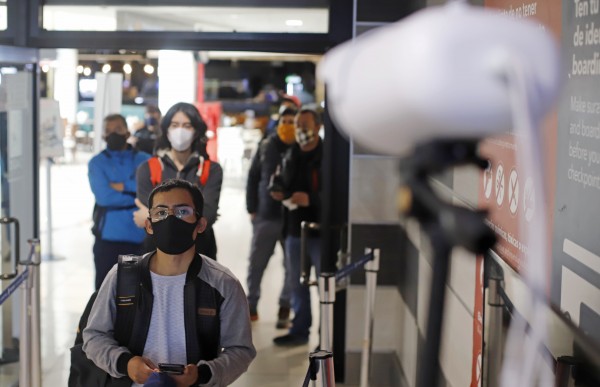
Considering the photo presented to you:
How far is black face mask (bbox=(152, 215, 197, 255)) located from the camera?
2957mm

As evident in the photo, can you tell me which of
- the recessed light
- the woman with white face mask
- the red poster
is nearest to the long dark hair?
the woman with white face mask

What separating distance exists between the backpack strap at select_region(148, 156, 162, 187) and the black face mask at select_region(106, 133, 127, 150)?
1.09 meters

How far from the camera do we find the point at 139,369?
2.79 m

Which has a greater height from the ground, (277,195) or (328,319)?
(277,195)

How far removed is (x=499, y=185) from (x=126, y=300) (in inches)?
43.5

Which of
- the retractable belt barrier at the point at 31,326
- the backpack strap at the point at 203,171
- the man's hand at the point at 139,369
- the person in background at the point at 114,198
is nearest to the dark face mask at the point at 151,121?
the person in background at the point at 114,198

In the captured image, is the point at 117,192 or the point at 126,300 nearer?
the point at 126,300

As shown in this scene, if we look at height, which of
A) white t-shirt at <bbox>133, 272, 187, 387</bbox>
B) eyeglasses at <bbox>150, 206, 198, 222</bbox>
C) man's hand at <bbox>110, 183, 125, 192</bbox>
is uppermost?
eyeglasses at <bbox>150, 206, 198, 222</bbox>

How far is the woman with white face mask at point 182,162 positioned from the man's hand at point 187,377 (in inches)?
78.4

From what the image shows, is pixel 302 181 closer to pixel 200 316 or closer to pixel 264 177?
pixel 264 177

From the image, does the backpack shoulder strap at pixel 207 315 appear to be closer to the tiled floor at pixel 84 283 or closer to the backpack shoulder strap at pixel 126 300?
the backpack shoulder strap at pixel 126 300

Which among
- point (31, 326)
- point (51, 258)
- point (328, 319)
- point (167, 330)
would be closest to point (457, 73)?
point (167, 330)

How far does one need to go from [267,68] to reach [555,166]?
940 inches

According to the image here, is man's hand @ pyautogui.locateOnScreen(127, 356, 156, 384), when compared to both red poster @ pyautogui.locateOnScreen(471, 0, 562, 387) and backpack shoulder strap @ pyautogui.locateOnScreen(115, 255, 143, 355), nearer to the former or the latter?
backpack shoulder strap @ pyautogui.locateOnScreen(115, 255, 143, 355)
